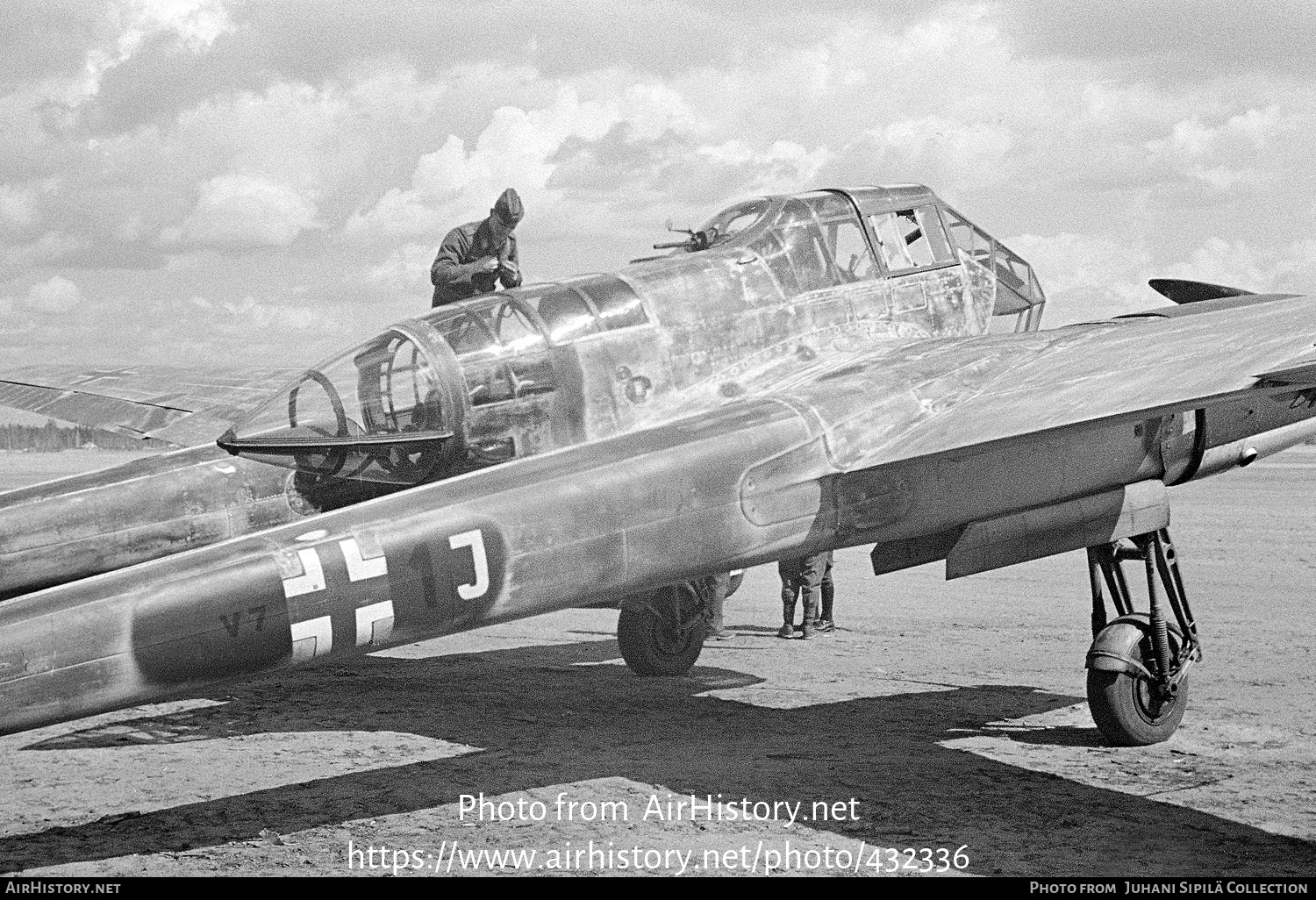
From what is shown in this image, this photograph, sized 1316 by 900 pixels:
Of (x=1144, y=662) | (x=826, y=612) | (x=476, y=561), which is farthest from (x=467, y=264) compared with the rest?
(x=1144, y=662)

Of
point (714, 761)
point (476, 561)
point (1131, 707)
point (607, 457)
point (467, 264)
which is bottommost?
point (714, 761)

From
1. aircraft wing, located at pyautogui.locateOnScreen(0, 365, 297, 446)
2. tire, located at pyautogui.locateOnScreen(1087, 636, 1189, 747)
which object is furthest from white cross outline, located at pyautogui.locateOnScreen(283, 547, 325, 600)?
aircraft wing, located at pyautogui.locateOnScreen(0, 365, 297, 446)

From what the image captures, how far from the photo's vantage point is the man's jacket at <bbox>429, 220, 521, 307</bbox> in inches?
476

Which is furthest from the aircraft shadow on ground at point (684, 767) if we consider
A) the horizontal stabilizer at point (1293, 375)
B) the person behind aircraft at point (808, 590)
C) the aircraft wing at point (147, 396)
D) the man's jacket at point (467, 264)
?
the man's jacket at point (467, 264)

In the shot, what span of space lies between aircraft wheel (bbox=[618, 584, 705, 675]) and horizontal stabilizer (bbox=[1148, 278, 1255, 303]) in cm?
598

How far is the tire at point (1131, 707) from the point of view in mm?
9969

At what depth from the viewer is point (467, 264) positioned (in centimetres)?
1224

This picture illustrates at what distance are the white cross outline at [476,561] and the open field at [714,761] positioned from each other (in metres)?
1.46

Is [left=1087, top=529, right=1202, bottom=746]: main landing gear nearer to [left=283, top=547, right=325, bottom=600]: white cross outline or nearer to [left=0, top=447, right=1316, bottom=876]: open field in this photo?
[left=0, top=447, right=1316, bottom=876]: open field

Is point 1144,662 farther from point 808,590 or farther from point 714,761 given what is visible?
point 808,590

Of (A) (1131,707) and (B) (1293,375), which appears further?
(A) (1131,707)

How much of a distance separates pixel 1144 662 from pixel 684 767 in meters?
3.58

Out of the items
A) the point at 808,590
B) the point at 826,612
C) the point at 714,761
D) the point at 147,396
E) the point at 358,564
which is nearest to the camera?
the point at 358,564

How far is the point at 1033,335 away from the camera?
1105 centimetres
